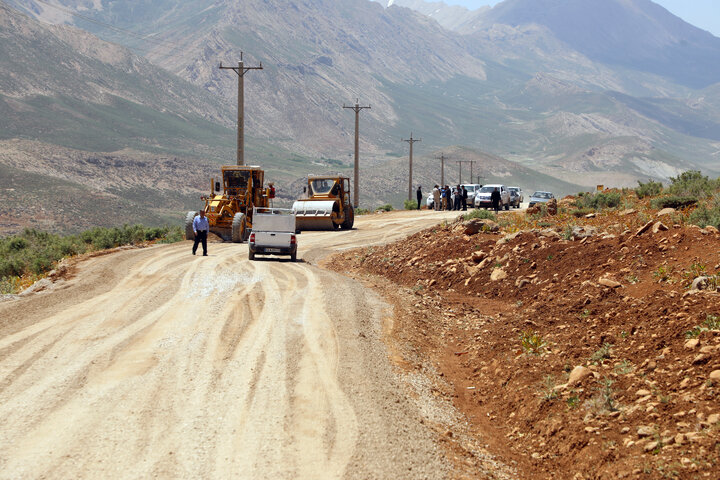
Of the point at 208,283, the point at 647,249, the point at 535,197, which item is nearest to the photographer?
the point at 647,249

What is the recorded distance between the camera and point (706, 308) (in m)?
11.1

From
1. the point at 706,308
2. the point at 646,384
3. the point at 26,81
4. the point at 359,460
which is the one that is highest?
the point at 26,81

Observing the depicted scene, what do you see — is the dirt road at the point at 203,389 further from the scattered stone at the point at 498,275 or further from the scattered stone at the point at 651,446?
the scattered stone at the point at 498,275

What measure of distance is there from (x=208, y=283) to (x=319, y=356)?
755cm

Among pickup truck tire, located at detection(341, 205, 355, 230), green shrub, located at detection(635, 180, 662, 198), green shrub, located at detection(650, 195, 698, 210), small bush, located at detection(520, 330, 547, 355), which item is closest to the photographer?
small bush, located at detection(520, 330, 547, 355)

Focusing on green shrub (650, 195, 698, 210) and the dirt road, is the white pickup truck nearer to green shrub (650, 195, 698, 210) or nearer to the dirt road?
the dirt road

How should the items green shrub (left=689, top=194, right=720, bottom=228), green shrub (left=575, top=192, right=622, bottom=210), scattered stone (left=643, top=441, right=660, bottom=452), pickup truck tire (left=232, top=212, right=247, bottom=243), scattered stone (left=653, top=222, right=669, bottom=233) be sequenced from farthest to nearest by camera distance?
pickup truck tire (left=232, top=212, right=247, bottom=243) < green shrub (left=575, top=192, right=622, bottom=210) < green shrub (left=689, top=194, right=720, bottom=228) < scattered stone (left=653, top=222, right=669, bottom=233) < scattered stone (left=643, top=441, right=660, bottom=452)

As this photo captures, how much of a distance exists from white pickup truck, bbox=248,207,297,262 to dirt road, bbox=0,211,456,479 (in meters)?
7.35

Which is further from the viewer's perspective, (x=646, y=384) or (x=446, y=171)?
(x=446, y=171)

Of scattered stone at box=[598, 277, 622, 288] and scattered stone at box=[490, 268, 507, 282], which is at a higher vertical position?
scattered stone at box=[598, 277, 622, 288]

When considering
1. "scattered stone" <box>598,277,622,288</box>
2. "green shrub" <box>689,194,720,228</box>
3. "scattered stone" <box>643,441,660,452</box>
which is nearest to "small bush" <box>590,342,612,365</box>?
"scattered stone" <box>643,441,660,452</box>

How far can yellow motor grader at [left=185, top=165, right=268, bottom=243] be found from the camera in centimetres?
3250

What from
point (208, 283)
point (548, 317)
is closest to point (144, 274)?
point (208, 283)

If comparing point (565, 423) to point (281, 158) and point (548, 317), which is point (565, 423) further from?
point (281, 158)
